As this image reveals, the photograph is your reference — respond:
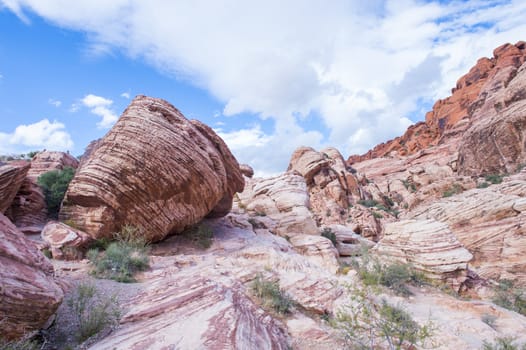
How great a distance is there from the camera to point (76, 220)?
29.3ft

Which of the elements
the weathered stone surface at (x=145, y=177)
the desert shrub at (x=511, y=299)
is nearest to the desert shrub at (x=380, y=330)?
the desert shrub at (x=511, y=299)

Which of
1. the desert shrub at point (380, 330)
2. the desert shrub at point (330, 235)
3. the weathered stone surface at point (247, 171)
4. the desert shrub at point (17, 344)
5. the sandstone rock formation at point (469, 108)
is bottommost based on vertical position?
the desert shrub at point (380, 330)

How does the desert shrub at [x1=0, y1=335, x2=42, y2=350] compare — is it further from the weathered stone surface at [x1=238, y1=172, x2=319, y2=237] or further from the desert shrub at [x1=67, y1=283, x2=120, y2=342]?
the weathered stone surface at [x1=238, y1=172, x2=319, y2=237]

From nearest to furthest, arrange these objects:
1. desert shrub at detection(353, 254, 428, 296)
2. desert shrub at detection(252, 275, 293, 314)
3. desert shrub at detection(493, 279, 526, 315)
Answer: desert shrub at detection(252, 275, 293, 314) < desert shrub at detection(353, 254, 428, 296) < desert shrub at detection(493, 279, 526, 315)

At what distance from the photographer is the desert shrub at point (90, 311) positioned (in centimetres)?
438

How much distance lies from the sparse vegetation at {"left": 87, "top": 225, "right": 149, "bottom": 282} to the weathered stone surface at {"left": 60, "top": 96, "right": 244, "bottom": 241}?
935 mm

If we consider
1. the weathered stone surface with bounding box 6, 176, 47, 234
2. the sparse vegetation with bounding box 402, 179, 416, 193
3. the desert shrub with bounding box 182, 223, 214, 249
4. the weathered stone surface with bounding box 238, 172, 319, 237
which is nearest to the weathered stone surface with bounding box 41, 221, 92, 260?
the weathered stone surface with bounding box 6, 176, 47, 234

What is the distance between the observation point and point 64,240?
7.82 metres

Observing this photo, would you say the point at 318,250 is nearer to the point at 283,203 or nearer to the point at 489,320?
the point at 283,203

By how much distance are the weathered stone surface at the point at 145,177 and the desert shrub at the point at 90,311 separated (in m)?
4.00

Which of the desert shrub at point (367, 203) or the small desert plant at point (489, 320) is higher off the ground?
the desert shrub at point (367, 203)

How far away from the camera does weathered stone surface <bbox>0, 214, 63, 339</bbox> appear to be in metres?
3.70

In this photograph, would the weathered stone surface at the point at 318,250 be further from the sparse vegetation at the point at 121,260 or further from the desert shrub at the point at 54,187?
the desert shrub at the point at 54,187

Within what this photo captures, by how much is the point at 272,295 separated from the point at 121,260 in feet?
13.4
